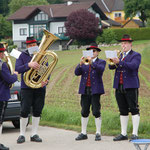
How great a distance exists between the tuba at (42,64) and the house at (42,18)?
68.5 metres

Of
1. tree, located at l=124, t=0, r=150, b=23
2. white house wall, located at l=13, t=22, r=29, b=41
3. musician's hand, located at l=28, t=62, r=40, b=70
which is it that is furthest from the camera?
tree, located at l=124, t=0, r=150, b=23

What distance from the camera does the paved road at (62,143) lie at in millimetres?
8666

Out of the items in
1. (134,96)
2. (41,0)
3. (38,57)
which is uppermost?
(41,0)

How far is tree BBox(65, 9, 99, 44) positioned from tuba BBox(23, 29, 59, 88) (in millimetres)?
57352

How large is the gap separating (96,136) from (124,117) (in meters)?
0.68

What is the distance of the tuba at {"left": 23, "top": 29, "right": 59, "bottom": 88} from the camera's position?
30.6ft

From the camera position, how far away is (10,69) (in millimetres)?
9055

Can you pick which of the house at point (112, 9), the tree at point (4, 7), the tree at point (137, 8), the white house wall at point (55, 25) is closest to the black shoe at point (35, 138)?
the white house wall at point (55, 25)

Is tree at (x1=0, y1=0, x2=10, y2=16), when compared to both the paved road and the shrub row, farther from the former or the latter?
the paved road

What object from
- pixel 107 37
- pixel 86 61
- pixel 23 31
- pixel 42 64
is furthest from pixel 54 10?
pixel 86 61

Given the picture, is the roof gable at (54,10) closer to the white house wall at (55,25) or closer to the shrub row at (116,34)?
the white house wall at (55,25)

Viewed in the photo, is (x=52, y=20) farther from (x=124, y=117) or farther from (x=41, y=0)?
(x=124, y=117)

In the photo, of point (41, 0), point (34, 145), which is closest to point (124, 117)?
point (34, 145)

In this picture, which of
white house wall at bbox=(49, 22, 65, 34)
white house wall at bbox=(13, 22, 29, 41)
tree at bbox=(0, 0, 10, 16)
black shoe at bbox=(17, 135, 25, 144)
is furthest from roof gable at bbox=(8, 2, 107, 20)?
black shoe at bbox=(17, 135, 25, 144)
